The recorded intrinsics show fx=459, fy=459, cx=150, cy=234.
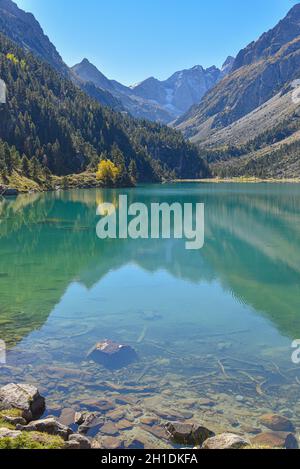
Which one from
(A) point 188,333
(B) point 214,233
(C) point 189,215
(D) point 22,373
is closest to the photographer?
(D) point 22,373

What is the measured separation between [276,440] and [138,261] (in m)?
32.0

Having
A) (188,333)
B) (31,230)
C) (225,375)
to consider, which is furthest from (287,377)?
(31,230)

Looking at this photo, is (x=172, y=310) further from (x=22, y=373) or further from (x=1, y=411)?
(x=1, y=411)

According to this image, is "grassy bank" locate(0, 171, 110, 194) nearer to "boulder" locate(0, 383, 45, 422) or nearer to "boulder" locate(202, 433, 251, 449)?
"boulder" locate(0, 383, 45, 422)

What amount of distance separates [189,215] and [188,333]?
66.1m

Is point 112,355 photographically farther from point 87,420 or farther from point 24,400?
point 24,400

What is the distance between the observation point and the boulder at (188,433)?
13734mm

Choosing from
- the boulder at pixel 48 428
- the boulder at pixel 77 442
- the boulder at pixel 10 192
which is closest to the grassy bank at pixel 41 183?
the boulder at pixel 10 192

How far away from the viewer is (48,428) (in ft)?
42.7

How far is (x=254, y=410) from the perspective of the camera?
16.0m

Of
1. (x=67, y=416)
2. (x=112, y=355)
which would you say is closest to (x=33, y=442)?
(x=67, y=416)

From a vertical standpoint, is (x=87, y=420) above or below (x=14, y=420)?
below
